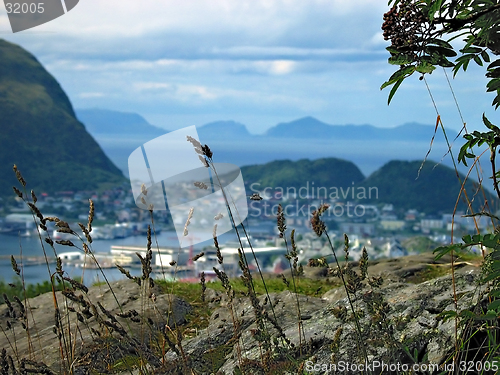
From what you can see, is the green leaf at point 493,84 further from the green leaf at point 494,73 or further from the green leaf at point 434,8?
the green leaf at point 434,8

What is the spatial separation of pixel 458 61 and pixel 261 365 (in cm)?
171

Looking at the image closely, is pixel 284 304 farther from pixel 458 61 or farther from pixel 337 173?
pixel 337 173

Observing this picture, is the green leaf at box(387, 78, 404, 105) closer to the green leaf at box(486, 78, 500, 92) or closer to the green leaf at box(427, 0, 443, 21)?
the green leaf at box(427, 0, 443, 21)

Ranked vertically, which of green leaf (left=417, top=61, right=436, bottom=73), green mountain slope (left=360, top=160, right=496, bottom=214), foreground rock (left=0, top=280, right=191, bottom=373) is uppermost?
green leaf (left=417, top=61, right=436, bottom=73)

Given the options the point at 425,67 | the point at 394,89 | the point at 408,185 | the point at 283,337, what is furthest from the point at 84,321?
the point at 408,185

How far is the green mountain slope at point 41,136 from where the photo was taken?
252 ft

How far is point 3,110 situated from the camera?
91500 mm

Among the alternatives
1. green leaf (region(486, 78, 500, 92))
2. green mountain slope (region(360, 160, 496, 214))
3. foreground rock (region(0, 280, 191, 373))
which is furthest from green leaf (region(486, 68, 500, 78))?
green mountain slope (region(360, 160, 496, 214))

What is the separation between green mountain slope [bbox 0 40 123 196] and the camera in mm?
76688

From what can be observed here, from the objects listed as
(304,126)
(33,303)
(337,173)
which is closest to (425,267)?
(33,303)

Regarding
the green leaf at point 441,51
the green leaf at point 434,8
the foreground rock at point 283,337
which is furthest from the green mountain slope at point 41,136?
the green leaf at point 434,8

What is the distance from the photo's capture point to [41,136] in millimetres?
88625

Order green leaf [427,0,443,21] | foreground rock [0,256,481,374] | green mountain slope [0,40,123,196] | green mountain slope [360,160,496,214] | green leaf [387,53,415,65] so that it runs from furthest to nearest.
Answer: green mountain slope [0,40,123,196], green mountain slope [360,160,496,214], foreground rock [0,256,481,374], green leaf [387,53,415,65], green leaf [427,0,443,21]

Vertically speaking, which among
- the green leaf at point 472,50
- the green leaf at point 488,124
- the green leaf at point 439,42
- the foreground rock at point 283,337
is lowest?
the foreground rock at point 283,337
